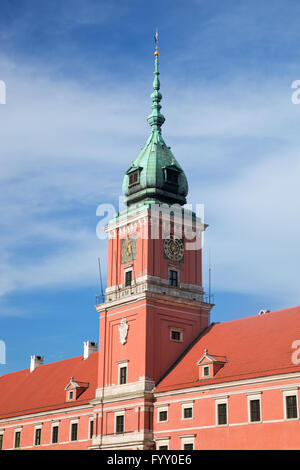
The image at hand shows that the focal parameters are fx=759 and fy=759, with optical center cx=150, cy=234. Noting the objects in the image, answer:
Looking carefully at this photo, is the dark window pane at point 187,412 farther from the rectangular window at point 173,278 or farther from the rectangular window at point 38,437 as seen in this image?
the rectangular window at point 38,437

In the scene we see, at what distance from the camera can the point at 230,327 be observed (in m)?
50.2

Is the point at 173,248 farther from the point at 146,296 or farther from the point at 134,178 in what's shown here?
the point at 134,178

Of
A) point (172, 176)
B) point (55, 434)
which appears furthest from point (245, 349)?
point (55, 434)

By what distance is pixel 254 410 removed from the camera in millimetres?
42031

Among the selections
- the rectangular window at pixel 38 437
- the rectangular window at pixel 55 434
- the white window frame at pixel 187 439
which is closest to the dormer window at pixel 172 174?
the white window frame at pixel 187 439

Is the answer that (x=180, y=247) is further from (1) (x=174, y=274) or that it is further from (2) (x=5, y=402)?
(2) (x=5, y=402)

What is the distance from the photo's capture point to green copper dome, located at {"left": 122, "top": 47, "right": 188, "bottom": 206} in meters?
54.7

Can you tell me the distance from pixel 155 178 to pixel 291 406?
2078cm

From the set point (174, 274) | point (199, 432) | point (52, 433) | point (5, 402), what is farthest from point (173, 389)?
point (5, 402)

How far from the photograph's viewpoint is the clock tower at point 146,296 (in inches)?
1954

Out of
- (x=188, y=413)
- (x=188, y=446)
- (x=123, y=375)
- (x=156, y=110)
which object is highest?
(x=156, y=110)

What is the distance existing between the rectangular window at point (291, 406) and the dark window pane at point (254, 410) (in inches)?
79.5

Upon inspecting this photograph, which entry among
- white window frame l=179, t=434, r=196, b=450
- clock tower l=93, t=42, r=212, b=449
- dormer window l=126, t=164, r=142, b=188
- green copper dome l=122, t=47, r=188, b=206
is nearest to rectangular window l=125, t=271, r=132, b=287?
clock tower l=93, t=42, r=212, b=449

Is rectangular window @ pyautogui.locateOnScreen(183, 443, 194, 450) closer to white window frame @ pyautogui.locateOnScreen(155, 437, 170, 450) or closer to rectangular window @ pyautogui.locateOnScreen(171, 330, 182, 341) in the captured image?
white window frame @ pyautogui.locateOnScreen(155, 437, 170, 450)
